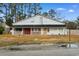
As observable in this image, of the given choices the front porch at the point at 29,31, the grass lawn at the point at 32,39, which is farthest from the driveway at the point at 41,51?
the front porch at the point at 29,31

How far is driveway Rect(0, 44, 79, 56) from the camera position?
121ft

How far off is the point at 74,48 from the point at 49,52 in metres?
0.45

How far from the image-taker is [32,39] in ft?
122

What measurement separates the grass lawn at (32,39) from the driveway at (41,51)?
0.10m

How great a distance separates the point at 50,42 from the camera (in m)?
37.1

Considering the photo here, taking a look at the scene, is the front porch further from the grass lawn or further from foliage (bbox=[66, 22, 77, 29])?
foliage (bbox=[66, 22, 77, 29])

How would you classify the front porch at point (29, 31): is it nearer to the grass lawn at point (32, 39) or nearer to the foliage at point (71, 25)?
the grass lawn at point (32, 39)

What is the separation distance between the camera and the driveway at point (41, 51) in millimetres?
36969

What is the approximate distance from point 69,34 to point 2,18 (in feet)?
4.05

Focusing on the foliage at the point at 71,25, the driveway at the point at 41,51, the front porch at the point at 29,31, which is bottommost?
the driveway at the point at 41,51

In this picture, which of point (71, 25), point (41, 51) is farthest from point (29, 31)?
point (71, 25)

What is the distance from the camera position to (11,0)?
36.9 metres

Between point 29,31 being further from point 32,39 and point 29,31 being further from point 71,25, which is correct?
point 71,25

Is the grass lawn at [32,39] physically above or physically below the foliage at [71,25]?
below
